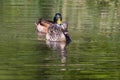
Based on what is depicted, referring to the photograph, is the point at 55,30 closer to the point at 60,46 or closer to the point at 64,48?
the point at 60,46

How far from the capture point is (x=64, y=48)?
19.9m

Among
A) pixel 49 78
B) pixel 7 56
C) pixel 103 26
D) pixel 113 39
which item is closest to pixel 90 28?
pixel 103 26

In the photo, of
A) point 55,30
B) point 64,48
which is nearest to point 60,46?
point 64,48

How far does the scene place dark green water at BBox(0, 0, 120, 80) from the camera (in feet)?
53.0

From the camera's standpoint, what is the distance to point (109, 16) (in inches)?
1088

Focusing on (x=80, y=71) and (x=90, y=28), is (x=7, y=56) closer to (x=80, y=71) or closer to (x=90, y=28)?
(x=80, y=71)

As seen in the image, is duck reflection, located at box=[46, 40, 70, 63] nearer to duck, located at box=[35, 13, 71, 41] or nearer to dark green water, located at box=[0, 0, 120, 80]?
dark green water, located at box=[0, 0, 120, 80]

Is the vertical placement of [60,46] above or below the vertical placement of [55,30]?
below

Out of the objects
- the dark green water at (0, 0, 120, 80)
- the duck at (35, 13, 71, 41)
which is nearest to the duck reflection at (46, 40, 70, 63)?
the dark green water at (0, 0, 120, 80)

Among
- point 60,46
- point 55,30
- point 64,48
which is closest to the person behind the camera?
point 64,48

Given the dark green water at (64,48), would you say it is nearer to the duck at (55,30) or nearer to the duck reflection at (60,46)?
the duck reflection at (60,46)

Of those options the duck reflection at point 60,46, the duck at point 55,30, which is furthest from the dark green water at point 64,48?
the duck at point 55,30

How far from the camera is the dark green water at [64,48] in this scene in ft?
53.0

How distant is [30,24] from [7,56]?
7161 millimetres
